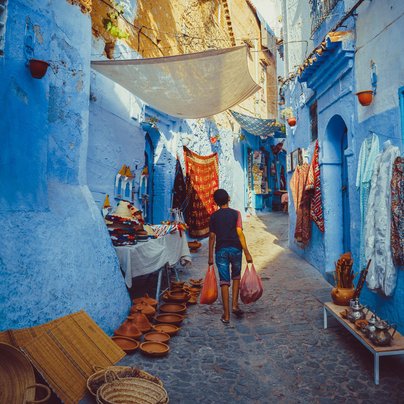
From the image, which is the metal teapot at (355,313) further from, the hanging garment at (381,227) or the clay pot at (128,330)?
the clay pot at (128,330)

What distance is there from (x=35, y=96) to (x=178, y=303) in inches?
123

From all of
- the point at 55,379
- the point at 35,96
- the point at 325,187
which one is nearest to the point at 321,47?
the point at 325,187

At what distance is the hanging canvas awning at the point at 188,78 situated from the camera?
14.1ft

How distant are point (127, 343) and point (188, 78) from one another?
134 inches

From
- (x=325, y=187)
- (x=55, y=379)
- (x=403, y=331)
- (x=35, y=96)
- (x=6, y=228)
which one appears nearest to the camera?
(x=55, y=379)

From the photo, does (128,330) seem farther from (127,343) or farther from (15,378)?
(15,378)

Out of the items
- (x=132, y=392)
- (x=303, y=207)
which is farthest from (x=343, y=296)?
(x=303, y=207)

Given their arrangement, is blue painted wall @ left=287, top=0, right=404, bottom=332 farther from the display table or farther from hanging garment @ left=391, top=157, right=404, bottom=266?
the display table

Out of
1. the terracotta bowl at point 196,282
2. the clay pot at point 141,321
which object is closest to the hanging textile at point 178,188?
the terracotta bowl at point 196,282

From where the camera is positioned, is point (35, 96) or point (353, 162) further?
point (353, 162)

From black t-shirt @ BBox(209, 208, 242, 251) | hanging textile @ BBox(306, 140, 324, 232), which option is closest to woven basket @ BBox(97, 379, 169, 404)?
black t-shirt @ BBox(209, 208, 242, 251)

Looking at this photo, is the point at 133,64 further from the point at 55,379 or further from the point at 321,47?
the point at 55,379

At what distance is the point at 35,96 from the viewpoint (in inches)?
128

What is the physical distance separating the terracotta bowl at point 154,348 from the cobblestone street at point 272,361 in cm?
6
